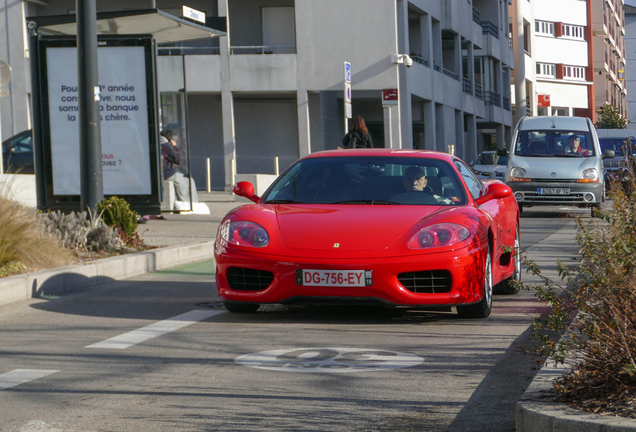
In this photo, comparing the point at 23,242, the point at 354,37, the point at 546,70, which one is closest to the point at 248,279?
the point at 23,242

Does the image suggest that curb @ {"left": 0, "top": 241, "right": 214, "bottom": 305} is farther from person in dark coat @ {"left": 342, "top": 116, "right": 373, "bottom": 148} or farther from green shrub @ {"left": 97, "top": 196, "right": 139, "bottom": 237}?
person in dark coat @ {"left": 342, "top": 116, "right": 373, "bottom": 148}

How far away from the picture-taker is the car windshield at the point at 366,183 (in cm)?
779

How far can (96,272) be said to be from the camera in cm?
982

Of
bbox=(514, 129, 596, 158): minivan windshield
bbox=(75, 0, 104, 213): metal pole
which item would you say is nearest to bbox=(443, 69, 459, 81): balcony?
bbox=(514, 129, 596, 158): minivan windshield

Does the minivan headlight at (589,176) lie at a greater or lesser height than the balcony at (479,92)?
lesser

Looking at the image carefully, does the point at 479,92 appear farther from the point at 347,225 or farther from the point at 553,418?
the point at 553,418

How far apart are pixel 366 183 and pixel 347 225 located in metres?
0.91

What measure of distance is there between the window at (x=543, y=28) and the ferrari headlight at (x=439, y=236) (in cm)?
8124

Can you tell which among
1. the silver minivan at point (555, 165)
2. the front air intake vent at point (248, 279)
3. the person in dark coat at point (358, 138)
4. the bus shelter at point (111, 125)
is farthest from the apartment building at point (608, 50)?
the front air intake vent at point (248, 279)

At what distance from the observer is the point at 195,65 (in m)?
34.4

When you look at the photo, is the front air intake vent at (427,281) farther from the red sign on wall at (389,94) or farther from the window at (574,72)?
the window at (574,72)

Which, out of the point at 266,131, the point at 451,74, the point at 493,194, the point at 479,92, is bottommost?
the point at 493,194

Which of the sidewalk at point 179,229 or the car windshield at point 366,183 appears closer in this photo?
the car windshield at point 366,183

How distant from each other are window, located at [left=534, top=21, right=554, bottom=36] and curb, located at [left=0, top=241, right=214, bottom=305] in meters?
77.4
